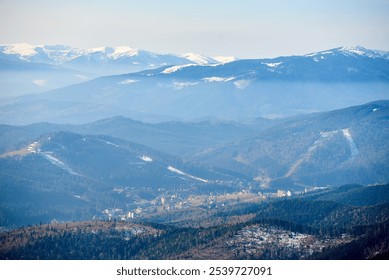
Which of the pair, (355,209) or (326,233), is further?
(355,209)

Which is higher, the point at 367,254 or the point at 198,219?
the point at 367,254

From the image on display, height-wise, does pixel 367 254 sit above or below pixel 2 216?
above

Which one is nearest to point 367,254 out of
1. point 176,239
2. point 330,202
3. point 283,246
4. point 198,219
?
point 283,246

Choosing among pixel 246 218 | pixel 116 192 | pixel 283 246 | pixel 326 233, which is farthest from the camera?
pixel 116 192

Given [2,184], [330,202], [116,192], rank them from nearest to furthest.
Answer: [330,202], [2,184], [116,192]

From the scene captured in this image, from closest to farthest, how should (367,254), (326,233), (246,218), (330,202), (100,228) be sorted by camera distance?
(367,254) < (326,233) < (100,228) < (246,218) < (330,202)

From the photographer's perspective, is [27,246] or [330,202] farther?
[330,202]

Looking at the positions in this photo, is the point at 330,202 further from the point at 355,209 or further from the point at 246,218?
the point at 246,218

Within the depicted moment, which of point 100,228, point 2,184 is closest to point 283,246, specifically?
point 100,228

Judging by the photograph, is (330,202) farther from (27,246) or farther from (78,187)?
(78,187)
